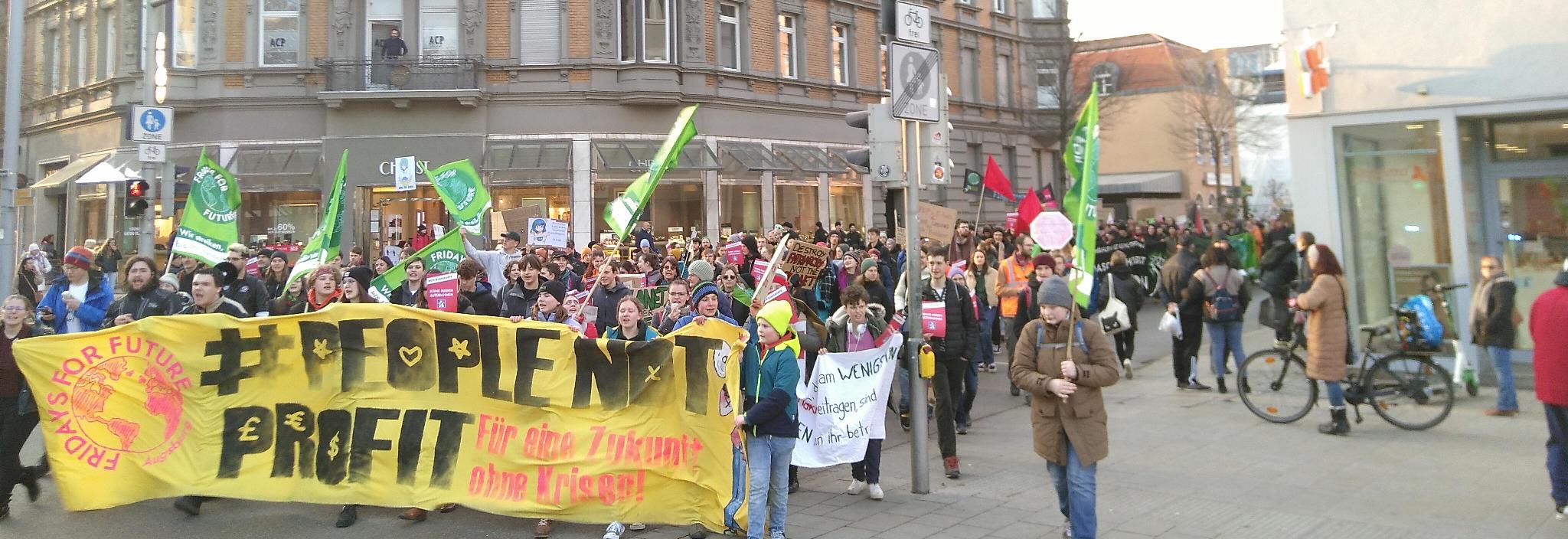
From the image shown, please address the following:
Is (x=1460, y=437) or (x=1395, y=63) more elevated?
(x=1395, y=63)

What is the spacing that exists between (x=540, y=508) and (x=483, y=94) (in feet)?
62.0

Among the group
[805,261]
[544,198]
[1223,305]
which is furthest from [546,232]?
[1223,305]

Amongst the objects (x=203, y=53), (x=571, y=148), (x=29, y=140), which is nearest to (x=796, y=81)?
(x=571, y=148)

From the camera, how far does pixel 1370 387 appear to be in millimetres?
9250

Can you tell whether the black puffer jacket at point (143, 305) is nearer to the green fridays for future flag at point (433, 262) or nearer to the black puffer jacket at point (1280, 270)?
the green fridays for future flag at point (433, 262)

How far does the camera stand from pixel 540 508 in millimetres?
6691

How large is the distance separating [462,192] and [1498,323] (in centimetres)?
1098

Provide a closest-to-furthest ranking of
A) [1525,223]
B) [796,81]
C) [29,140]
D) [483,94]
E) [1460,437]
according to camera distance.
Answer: [1460,437], [1525,223], [483,94], [796,81], [29,140]

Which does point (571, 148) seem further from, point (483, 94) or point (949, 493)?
point (949, 493)

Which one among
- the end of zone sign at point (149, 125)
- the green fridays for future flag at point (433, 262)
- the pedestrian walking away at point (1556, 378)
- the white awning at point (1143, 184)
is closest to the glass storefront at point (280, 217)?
the end of zone sign at point (149, 125)

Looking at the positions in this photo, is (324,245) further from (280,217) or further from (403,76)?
(280,217)

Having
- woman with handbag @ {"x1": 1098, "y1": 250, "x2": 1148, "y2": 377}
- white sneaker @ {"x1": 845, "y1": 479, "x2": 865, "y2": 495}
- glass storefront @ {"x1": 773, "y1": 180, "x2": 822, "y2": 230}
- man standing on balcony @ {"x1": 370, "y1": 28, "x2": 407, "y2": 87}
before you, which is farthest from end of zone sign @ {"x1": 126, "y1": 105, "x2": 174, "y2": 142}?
glass storefront @ {"x1": 773, "y1": 180, "x2": 822, "y2": 230}

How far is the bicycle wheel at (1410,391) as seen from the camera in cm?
899

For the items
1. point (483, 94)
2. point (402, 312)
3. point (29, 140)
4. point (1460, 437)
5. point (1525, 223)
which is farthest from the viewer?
point (29, 140)
